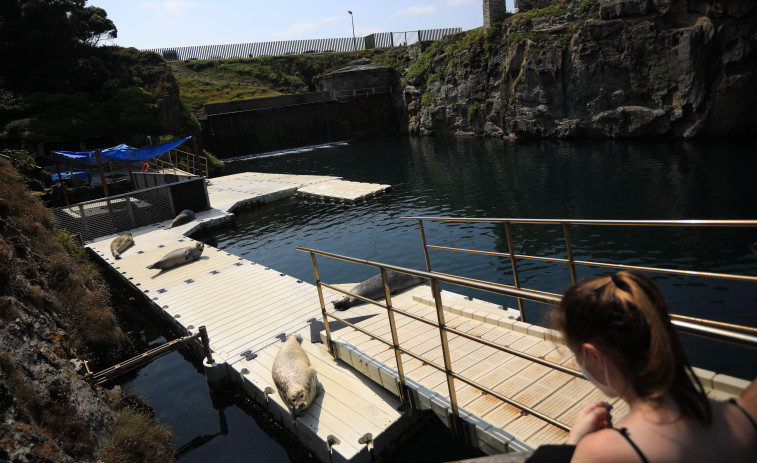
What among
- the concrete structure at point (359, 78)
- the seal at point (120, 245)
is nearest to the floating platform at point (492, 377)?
the seal at point (120, 245)

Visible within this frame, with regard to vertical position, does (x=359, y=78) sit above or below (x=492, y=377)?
above

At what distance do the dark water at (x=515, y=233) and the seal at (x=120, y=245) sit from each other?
2.98 metres

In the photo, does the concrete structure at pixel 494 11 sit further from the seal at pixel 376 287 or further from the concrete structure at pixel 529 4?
the seal at pixel 376 287

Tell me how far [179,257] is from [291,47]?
212 ft

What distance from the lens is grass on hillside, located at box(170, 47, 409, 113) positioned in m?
51.7

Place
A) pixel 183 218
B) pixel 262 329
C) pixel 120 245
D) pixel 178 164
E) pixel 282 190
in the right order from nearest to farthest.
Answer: pixel 262 329 → pixel 120 245 → pixel 183 218 → pixel 282 190 → pixel 178 164

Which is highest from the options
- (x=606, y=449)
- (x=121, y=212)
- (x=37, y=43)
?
(x=37, y=43)

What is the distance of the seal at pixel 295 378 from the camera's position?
6.21m

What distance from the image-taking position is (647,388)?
1640 mm

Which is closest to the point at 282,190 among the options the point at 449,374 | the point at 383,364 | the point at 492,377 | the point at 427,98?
the point at 383,364

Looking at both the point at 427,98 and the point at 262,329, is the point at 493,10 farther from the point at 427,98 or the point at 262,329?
the point at 262,329

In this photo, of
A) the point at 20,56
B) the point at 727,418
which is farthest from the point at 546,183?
the point at 20,56

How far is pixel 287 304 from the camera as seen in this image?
33.6ft

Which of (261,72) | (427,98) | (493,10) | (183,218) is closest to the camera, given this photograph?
(183,218)
